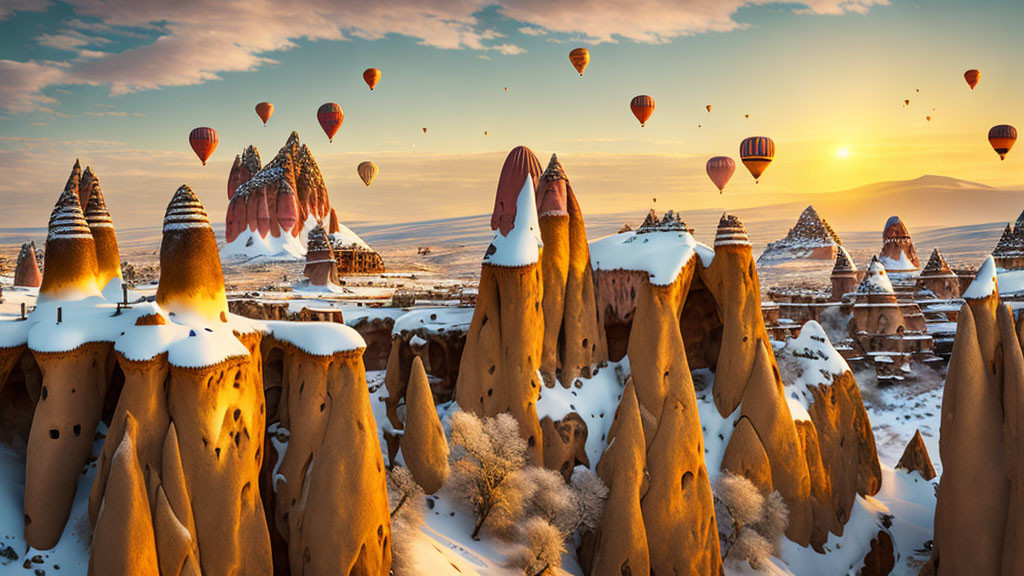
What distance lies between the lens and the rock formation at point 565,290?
3419 cm

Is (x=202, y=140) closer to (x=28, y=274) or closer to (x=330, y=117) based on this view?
(x=330, y=117)

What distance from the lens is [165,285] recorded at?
21328mm

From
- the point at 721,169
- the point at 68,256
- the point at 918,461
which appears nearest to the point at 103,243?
the point at 68,256

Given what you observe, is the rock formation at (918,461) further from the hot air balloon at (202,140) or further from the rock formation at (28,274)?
the hot air balloon at (202,140)

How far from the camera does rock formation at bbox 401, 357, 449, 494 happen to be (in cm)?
3022

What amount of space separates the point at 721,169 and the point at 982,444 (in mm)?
50799

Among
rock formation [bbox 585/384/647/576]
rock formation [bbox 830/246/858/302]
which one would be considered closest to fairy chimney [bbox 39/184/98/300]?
rock formation [bbox 585/384/647/576]

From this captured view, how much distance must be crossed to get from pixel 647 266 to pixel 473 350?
9039 mm

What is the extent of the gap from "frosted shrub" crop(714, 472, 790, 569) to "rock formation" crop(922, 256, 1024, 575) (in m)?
6.06

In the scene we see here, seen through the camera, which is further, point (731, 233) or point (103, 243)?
point (731, 233)

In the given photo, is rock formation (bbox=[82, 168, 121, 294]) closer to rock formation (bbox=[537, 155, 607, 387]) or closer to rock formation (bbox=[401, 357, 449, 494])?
rock formation (bbox=[401, 357, 449, 494])

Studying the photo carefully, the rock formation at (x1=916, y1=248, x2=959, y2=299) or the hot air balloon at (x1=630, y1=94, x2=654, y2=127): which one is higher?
the hot air balloon at (x1=630, y1=94, x2=654, y2=127)

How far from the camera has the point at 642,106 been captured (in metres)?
67.2

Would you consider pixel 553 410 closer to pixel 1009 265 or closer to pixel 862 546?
pixel 862 546
